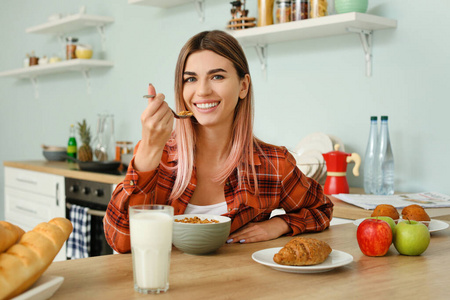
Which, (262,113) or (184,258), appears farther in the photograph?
(262,113)

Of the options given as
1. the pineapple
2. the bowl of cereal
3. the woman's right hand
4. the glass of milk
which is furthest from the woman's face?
the pineapple

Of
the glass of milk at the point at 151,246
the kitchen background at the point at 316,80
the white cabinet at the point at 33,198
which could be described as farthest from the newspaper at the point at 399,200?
the white cabinet at the point at 33,198

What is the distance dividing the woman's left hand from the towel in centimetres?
195

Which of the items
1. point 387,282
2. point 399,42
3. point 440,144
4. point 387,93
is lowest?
point 387,282

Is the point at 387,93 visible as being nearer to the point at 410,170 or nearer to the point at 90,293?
the point at 410,170

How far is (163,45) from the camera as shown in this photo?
→ 12.5ft

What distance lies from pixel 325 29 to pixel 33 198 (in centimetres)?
240

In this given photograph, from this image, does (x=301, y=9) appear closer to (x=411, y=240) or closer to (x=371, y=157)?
(x=371, y=157)

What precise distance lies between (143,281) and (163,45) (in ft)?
9.75

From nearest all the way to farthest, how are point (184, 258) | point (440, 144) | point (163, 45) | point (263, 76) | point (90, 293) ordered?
point (90, 293) → point (184, 258) → point (440, 144) → point (263, 76) → point (163, 45)

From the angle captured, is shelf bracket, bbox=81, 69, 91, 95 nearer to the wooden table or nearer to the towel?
the towel

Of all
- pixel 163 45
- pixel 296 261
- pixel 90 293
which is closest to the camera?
pixel 90 293

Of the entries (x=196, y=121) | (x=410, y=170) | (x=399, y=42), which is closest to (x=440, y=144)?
(x=410, y=170)

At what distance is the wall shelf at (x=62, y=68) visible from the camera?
411 centimetres
